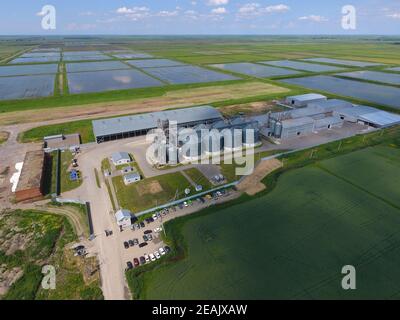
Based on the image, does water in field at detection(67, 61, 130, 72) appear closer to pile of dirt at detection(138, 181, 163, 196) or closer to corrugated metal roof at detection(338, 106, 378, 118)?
corrugated metal roof at detection(338, 106, 378, 118)

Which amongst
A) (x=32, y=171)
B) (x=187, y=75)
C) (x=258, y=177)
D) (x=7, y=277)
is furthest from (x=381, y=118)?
(x=187, y=75)

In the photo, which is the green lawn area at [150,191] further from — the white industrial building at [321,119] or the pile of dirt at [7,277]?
the white industrial building at [321,119]

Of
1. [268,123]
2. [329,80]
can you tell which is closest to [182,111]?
[268,123]

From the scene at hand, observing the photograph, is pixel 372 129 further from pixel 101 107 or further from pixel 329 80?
pixel 101 107

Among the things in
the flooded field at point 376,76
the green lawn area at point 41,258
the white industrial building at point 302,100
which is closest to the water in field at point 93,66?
the white industrial building at point 302,100

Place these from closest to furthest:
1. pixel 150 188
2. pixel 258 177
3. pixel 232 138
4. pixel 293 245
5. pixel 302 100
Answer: pixel 293 245 → pixel 150 188 → pixel 258 177 → pixel 232 138 → pixel 302 100

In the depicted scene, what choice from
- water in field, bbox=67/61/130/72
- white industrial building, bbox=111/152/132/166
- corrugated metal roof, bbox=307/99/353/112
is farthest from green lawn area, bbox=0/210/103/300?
water in field, bbox=67/61/130/72

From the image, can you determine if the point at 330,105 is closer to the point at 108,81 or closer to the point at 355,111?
the point at 355,111
